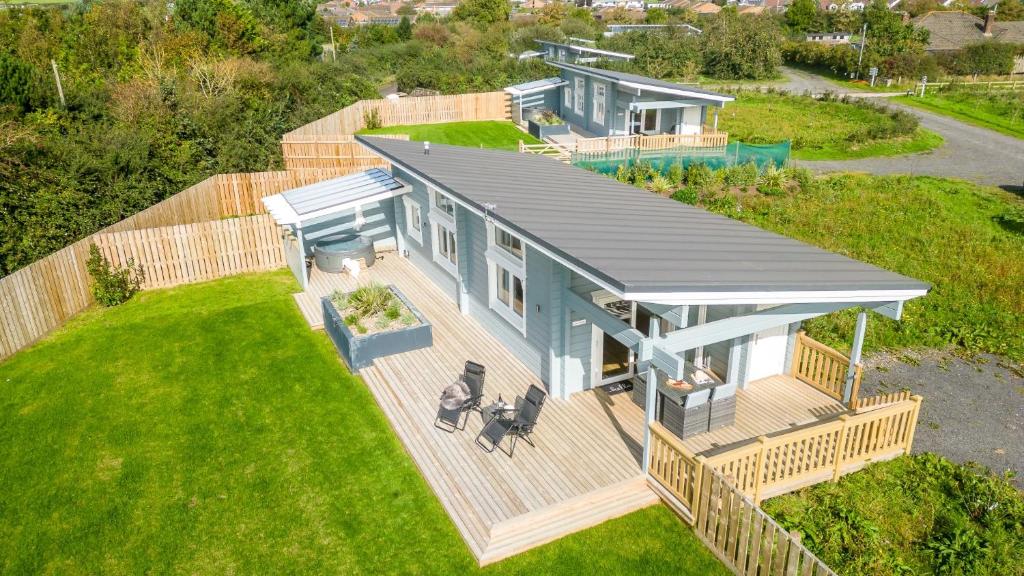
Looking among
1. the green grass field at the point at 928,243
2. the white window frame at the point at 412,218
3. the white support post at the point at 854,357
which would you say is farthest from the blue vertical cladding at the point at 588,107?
the white support post at the point at 854,357

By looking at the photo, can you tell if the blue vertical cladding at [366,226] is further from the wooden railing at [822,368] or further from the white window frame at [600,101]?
the white window frame at [600,101]

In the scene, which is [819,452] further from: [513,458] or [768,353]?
[513,458]

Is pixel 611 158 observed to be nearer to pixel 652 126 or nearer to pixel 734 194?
pixel 734 194

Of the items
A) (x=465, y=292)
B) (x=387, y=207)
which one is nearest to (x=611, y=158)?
(x=387, y=207)

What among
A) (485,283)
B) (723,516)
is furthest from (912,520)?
(485,283)

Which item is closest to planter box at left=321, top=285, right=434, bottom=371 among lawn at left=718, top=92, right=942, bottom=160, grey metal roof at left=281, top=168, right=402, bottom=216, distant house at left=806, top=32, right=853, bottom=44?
grey metal roof at left=281, top=168, right=402, bottom=216

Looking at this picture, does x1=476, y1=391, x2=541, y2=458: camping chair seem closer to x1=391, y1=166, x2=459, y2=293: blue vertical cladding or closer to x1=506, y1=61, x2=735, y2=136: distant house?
x1=391, y1=166, x2=459, y2=293: blue vertical cladding
